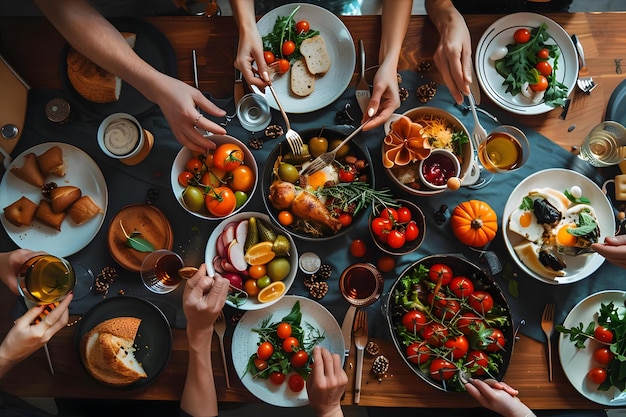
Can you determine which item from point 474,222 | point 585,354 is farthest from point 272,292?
point 585,354

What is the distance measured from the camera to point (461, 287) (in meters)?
1.44

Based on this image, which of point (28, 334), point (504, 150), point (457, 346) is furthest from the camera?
point (504, 150)

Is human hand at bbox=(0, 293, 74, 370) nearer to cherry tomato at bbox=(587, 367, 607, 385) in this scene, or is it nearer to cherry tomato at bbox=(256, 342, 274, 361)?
cherry tomato at bbox=(256, 342, 274, 361)

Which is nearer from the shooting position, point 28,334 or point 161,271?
point 28,334

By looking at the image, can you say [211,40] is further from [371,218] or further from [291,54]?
[371,218]

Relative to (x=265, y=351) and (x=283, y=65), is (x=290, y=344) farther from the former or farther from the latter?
(x=283, y=65)

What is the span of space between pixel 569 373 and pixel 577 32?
3.76 feet

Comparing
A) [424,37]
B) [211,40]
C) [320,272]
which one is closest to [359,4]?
[424,37]

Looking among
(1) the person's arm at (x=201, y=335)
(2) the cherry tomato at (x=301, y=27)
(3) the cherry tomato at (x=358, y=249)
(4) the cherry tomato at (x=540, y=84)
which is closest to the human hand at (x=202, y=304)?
(1) the person's arm at (x=201, y=335)

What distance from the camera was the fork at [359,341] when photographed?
147 cm

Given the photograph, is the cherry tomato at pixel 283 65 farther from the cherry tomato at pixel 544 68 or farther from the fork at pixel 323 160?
the cherry tomato at pixel 544 68

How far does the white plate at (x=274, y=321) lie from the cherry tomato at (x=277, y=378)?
1 cm

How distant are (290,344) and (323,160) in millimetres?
580

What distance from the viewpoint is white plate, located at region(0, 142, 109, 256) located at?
1.51 metres
